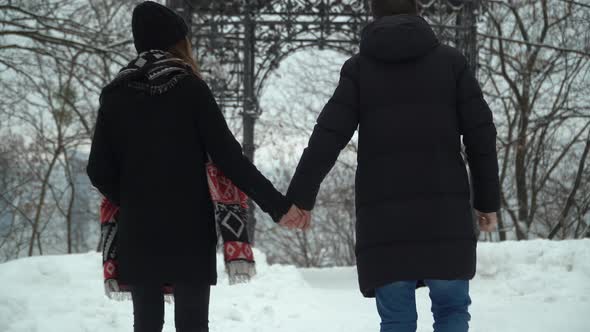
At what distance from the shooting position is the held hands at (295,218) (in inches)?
110

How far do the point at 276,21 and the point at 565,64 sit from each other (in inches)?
351

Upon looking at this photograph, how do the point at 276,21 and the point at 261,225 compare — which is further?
the point at 261,225

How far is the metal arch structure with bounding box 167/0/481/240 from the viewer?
9680 millimetres

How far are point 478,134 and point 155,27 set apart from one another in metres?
1.38

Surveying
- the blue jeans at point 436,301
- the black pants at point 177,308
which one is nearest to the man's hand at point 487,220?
the blue jeans at point 436,301

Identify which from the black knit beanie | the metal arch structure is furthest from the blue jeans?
the metal arch structure

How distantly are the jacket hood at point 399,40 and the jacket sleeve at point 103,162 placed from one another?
1117 millimetres

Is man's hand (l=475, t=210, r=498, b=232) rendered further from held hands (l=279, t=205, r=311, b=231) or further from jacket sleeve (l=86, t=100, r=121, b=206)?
jacket sleeve (l=86, t=100, r=121, b=206)

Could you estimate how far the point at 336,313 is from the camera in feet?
19.1

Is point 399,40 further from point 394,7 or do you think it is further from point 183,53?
point 183,53

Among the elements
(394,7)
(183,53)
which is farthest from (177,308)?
(394,7)

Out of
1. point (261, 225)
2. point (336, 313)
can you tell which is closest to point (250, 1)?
point (336, 313)

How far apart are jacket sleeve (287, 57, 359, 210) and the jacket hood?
0.44ft

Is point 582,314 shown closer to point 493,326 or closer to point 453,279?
point 493,326
